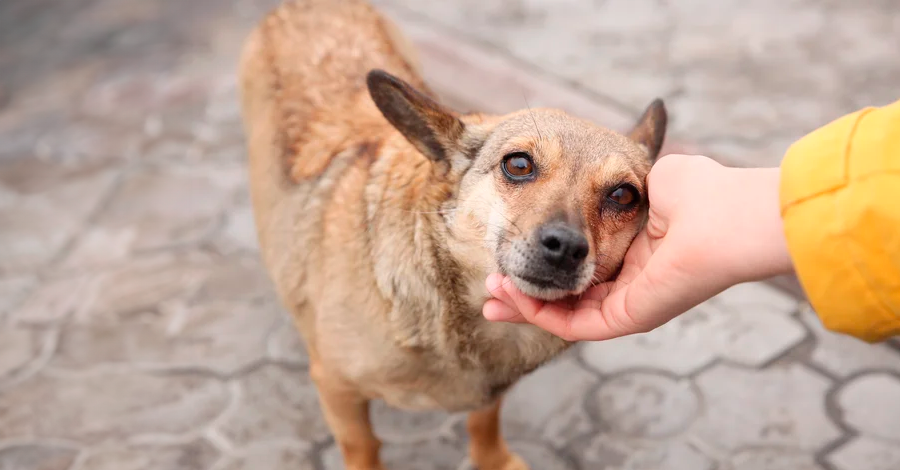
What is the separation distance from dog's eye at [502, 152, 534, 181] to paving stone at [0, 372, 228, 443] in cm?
185

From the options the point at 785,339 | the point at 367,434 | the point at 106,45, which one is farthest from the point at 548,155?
the point at 106,45

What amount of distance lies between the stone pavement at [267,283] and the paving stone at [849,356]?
12 millimetres

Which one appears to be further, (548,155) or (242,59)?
(242,59)

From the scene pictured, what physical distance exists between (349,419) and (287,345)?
3.21 feet

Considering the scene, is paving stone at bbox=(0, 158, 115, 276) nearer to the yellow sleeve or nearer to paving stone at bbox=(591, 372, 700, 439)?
paving stone at bbox=(591, 372, 700, 439)

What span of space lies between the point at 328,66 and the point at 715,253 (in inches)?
74.0

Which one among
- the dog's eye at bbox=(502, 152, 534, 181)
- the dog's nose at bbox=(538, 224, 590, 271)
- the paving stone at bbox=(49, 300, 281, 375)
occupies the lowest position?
the paving stone at bbox=(49, 300, 281, 375)

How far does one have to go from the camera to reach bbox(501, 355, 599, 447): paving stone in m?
3.28

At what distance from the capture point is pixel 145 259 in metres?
4.22

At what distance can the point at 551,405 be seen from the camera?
338 centimetres

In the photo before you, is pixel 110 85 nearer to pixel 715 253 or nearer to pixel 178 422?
pixel 178 422

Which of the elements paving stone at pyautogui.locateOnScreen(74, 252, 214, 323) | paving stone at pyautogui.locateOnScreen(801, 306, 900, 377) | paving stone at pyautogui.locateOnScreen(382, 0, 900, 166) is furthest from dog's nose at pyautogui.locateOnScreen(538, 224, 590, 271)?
paving stone at pyautogui.locateOnScreen(382, 0, 900, 166)

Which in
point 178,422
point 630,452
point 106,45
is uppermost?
point 106,45

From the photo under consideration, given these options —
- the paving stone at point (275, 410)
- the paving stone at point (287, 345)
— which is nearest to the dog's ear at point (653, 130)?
the paving stone at point (275, 410)
